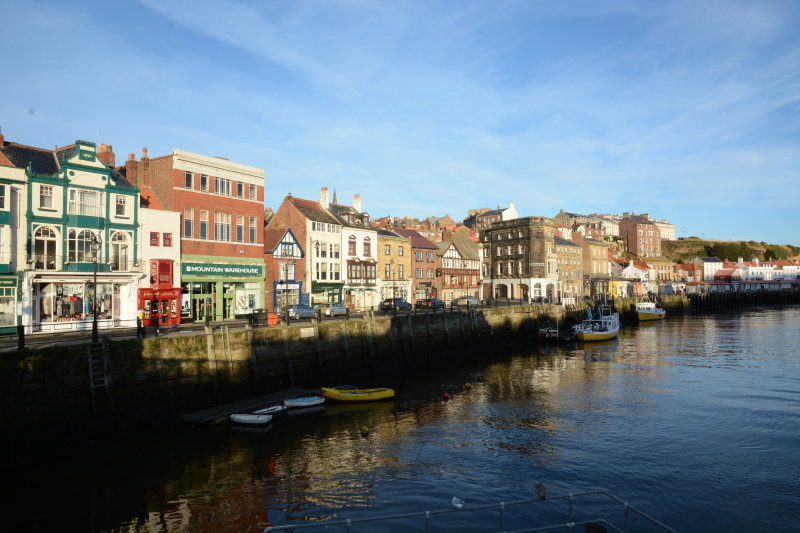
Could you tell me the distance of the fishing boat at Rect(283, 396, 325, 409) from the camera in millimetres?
31234

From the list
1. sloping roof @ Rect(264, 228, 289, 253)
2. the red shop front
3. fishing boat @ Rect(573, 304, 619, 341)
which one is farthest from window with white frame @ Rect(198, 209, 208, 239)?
fishing boat @ Rect(573, 304, 619, 341)

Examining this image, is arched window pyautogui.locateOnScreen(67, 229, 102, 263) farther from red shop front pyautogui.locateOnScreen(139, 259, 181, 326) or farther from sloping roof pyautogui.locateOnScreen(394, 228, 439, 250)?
sloping roof pyautogui.locateOnScreen(394, 228, 439, 250)

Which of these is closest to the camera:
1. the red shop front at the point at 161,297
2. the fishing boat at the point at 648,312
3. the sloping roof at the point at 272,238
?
the red shop front at the point at 161,297

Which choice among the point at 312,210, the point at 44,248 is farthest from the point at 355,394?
the point at 312,210

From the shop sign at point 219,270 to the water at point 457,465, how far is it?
22.3m

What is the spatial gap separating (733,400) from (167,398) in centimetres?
3440

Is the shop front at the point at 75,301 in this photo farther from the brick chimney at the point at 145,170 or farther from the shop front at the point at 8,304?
the brick chimney at the point at 145,170

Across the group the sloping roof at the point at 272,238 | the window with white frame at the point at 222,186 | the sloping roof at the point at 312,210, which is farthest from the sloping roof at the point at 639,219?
the window with white frame at the point at 222,186

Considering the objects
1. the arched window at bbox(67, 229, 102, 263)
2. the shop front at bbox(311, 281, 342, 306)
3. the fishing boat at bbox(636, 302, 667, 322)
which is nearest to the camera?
the arched window at bbox(67, 229, 102, 263)

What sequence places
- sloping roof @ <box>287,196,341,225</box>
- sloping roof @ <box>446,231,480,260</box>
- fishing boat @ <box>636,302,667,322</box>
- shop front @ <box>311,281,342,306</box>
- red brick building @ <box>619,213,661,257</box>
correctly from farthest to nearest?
red brick building @ <box>619,213,661,257</box>, sloping roof @ <box>446,231,480,260</box>, fishing boat @ <box>636,302,667,322</box>, sloping roof @ <box>287,196,341,225</box>, shop front @ <box>311,281,342,306</box>

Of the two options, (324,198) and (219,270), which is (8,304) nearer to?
(219,270)

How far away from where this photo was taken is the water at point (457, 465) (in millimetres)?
18484

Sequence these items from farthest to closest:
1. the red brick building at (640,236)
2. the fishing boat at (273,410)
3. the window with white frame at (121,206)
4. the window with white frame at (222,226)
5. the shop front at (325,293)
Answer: the red brick building at (640,236), the shop front at (325,293), the window with white frame at (222,226), the window with white frame at (121,206), the fishing boat at (273,410)

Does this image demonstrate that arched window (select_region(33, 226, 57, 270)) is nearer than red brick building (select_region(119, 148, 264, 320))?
Yes
